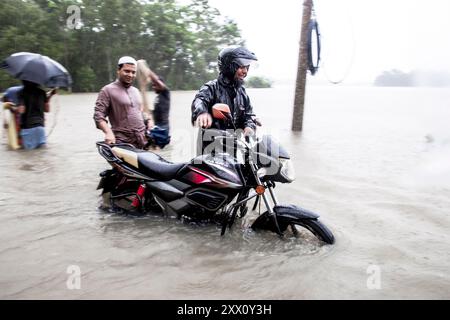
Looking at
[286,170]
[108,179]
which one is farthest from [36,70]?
[286,170]

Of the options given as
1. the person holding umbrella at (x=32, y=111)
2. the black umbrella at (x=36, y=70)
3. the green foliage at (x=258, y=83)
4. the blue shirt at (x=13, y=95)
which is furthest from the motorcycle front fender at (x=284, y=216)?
the green foliage at (x=258, y=83)

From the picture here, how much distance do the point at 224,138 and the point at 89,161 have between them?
5.01 m

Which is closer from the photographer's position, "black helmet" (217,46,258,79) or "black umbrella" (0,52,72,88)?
"black helmet" (217,46,258,79)

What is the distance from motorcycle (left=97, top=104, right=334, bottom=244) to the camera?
3.88m

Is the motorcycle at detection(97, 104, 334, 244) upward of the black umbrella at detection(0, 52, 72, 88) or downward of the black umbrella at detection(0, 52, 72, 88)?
downward

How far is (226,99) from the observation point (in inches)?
177

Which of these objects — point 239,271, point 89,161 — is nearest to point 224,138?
point 239,271

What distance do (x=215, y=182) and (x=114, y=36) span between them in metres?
29.4

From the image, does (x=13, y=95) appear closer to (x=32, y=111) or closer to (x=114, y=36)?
(x=32, y=111)

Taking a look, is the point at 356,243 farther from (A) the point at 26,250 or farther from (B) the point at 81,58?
(B) the point at 81,58

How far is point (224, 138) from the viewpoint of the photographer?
3992 mm

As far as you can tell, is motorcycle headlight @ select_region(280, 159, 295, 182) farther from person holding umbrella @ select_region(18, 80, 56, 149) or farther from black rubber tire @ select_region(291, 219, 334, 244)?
person holding umbrella @ select_region(18, 80, 56, 149)

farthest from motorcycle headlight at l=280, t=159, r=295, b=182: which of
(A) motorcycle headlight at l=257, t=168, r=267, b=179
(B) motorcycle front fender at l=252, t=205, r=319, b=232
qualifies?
(B) motorcycle front fender at l=252, t=205, r=319, b=232

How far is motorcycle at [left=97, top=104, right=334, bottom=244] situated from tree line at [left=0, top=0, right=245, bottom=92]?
22457 mm
